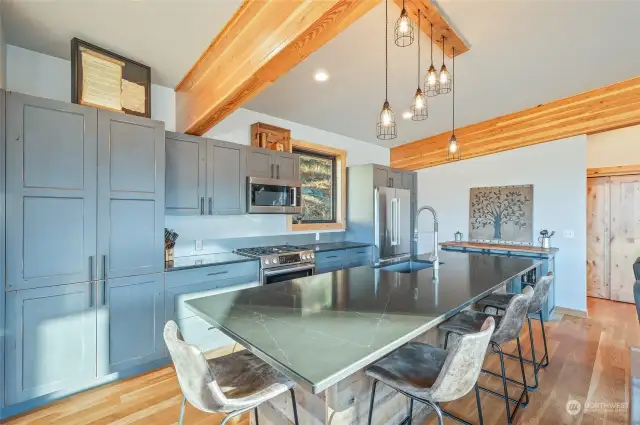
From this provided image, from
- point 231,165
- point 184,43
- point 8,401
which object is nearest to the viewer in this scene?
point 8,401

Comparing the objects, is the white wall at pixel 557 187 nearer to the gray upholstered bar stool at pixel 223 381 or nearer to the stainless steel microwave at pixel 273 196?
the stainless steel microwave at pixel 273 196

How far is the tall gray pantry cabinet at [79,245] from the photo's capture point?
1989 millimetres

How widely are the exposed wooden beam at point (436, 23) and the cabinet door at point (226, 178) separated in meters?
2.05

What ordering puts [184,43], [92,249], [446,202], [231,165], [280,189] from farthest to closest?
[446,202]
[280,189]
[231,165]
[184,43]
[92,249]

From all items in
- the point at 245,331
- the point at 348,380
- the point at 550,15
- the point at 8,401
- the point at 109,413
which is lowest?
the point at 109,413

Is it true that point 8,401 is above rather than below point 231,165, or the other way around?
below

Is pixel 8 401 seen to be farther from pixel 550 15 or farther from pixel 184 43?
pixel 550 15

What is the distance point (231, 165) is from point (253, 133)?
0.68m

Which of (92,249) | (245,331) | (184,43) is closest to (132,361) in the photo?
(92,249)

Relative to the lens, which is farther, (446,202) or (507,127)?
(446,202)

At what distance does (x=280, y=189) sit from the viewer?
3668 millimetres

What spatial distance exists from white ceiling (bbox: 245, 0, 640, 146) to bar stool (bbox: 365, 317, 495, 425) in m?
2.28

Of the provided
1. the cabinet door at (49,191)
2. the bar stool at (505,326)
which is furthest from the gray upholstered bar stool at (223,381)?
the cabinet door at (49,191)

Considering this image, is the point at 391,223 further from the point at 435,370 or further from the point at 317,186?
the point at 435,370
